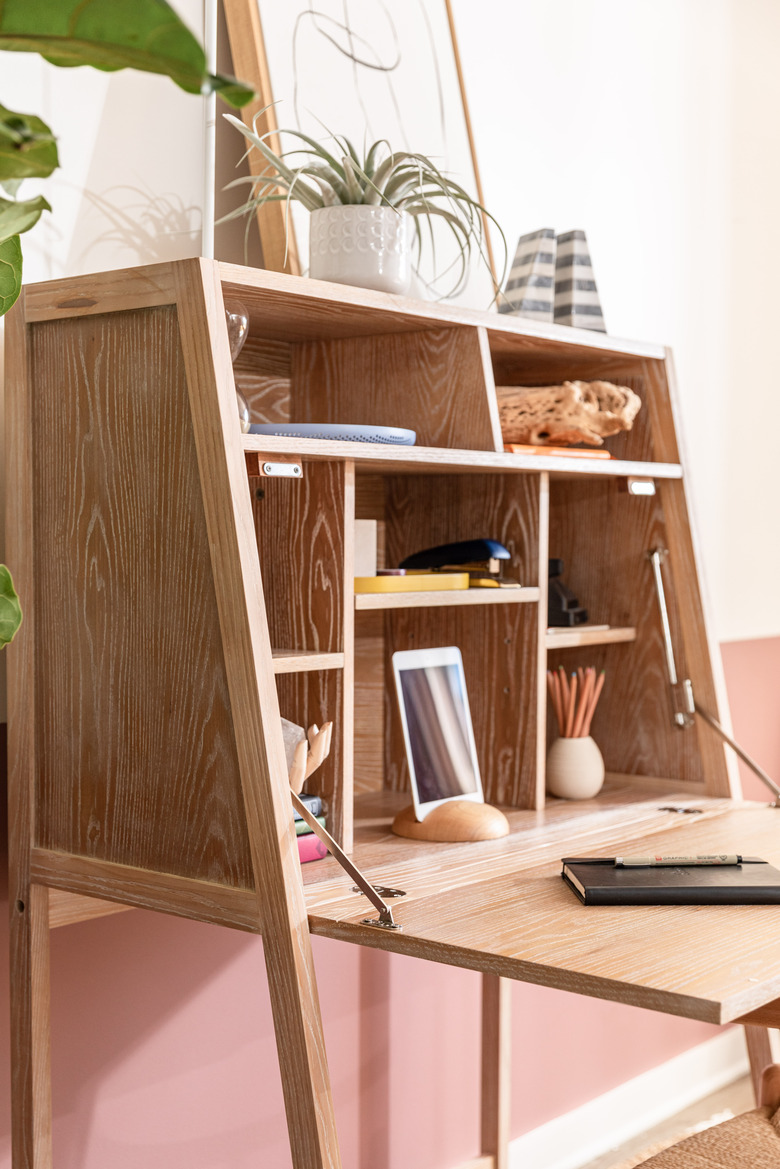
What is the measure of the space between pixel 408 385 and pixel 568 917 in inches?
30.5

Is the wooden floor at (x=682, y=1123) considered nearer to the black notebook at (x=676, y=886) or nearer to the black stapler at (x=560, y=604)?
the black stapler at (x=560, y=604)

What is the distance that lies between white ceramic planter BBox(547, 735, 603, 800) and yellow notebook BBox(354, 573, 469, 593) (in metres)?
0.36

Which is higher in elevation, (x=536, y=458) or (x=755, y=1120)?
(x=536, y=458)

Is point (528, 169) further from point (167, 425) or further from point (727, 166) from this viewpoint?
point (167, 425)

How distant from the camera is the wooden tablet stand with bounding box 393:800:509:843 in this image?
62.3 inches

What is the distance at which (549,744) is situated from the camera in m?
2.00

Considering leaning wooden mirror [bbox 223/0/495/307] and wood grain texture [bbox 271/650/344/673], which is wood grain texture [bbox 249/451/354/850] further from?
leaning wooden mirror [bbox 223/0/495/307]

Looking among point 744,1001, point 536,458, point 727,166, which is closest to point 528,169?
point 727,166

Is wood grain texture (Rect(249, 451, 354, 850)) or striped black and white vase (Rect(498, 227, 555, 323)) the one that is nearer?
wood grain texture (Rect(249, 451, 354, 850))

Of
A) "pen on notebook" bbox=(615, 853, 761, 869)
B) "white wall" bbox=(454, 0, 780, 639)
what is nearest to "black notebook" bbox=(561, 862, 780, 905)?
"pen on notebook" bbox=(615, 853, 761, 869)

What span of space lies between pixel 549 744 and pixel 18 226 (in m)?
1.49

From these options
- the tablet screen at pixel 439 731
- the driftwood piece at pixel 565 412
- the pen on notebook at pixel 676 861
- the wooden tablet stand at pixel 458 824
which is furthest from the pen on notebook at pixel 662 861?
the driftwood piece at pixel 565 412

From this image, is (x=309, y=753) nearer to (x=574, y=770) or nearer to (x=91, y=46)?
(x=574, y=770)

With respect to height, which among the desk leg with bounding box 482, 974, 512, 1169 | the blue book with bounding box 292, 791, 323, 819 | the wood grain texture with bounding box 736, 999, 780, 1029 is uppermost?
the blue book with bounding box 292, 791, 323, 819
